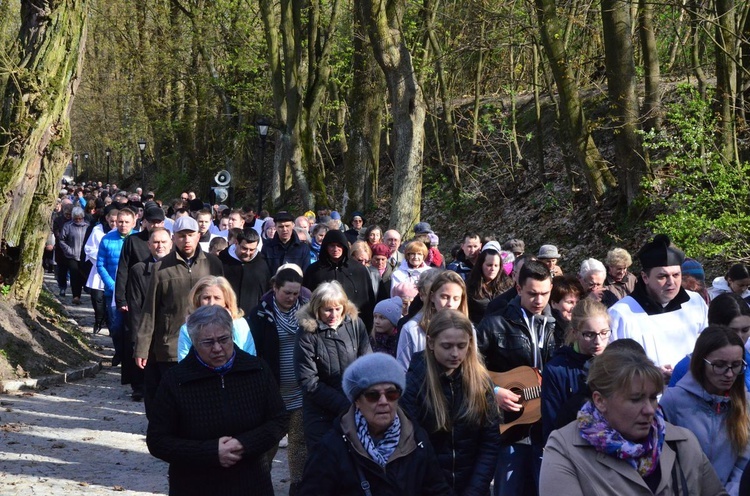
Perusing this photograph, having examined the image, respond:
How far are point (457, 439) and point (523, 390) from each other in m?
1.32

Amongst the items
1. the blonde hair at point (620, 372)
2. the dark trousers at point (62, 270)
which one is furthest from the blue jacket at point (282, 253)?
the dark trousers at point (62, 270)

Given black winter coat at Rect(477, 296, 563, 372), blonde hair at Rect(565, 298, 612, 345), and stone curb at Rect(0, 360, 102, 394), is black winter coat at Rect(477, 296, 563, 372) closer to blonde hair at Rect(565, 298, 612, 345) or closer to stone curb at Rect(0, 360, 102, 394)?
blonde hair at Rect(565, 298, 612, 345)

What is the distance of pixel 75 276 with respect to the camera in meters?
22.2

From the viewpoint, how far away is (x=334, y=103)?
3372 centimetres

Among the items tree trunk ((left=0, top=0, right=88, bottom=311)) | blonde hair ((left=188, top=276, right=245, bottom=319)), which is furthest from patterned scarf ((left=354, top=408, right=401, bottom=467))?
tree trunk ((left=0, top=0, right=88, bottom=311))

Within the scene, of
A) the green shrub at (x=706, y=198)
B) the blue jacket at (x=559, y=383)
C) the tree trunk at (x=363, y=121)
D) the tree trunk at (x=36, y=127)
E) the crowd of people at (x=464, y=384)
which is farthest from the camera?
the tree trunk at (x=363, y=121)

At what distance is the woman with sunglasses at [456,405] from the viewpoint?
5441 mm

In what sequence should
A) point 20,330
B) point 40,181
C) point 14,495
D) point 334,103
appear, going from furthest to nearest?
point 334,103 < point 40,181 < point 20,330 < point 14,495

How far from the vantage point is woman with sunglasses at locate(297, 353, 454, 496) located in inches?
173

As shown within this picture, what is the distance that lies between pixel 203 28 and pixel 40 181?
2106 cm

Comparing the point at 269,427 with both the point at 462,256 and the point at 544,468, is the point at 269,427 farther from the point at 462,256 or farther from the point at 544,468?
the point at 462,256

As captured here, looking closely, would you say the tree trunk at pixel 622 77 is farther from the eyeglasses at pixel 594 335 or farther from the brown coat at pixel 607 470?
the brown coat at pixel 607 470

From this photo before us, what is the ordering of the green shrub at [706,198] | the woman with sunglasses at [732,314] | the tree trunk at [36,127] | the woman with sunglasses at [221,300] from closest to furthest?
the woman with sunglasses at [732,314] → the woman with sunglasses at [221,300] → the green shrub at [706,198] → the tree trunk at [36,127]

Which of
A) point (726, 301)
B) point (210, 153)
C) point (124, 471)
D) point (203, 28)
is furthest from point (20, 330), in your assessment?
point (210, 153)
